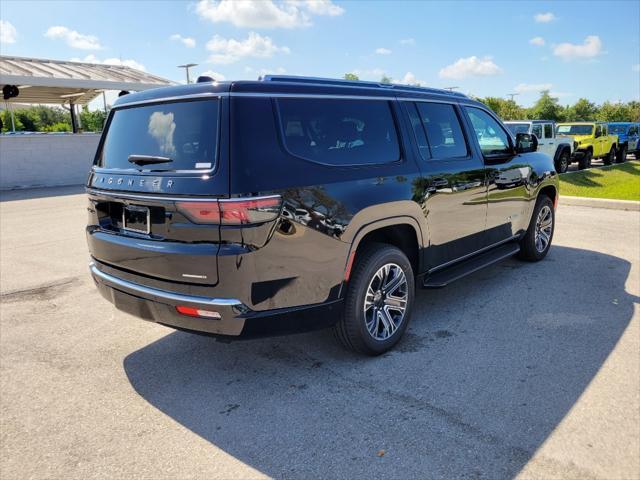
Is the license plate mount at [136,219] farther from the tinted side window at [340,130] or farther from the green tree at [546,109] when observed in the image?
the green tree at [546,109]

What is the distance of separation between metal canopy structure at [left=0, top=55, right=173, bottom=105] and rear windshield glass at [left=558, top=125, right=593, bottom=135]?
17872 mm

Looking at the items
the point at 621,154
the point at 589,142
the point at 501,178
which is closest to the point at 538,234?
the point at 501,178

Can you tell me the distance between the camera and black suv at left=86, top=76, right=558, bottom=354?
109 inches

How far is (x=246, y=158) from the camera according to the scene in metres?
2.76

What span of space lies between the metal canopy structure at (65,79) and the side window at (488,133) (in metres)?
18.4

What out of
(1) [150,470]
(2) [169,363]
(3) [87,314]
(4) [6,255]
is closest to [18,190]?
(4) [6,255]

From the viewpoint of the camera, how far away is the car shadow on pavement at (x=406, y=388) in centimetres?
257

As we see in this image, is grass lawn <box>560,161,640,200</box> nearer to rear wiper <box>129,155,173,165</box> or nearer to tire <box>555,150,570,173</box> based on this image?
tire <box>555,150,570,173</box>

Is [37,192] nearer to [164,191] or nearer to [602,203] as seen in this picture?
[164,191]

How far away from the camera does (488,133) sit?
5.10m

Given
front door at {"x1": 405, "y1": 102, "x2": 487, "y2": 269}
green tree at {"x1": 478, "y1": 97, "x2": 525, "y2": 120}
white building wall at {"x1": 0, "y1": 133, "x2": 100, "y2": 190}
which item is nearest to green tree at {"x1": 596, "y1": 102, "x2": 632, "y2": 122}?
green tree at {"x1": 478, "y1": 97, "x2": 525, "y2": 120}

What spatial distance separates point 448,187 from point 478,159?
0.74 m

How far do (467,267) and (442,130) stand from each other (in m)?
1.29

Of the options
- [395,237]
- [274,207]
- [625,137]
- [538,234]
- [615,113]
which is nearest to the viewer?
[274,207]
